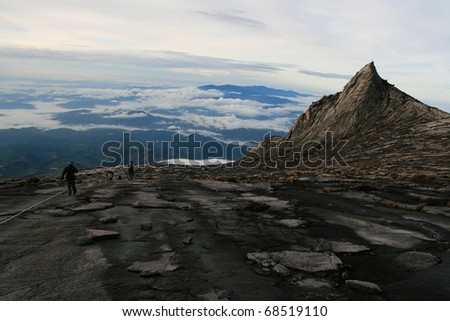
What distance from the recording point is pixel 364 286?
980 cm

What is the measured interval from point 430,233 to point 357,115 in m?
66.3

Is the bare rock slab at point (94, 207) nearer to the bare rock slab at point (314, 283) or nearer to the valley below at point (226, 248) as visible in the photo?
the valley below at point (226, 248)

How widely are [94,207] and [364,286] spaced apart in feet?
46.4

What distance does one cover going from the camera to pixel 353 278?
1073cm

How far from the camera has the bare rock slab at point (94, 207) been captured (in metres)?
18.8

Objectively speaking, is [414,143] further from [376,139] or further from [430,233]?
[430,233]

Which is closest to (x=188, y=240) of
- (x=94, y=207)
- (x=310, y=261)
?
(x=310, y=261)

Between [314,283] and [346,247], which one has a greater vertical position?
[314,283]

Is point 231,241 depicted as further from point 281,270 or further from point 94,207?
point 94,207

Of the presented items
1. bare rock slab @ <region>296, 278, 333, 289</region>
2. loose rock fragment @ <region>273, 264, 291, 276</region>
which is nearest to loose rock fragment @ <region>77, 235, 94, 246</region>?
loose rock fragment @ <region>273, 264, 291, 276</region>

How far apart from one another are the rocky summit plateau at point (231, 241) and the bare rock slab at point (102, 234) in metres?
0.05

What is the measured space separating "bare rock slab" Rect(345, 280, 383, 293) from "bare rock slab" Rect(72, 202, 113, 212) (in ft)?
43.8

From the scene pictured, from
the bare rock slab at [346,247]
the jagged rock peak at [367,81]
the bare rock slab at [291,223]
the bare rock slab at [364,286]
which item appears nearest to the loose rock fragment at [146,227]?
the bare rock slab at [291,223]

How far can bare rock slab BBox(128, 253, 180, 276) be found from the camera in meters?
10.8
